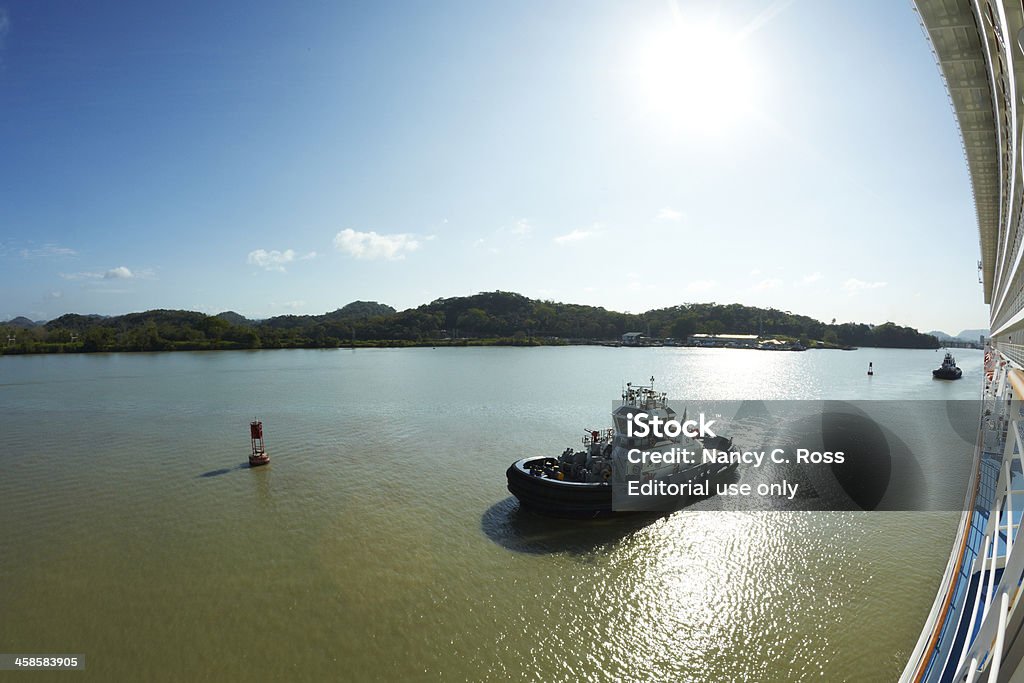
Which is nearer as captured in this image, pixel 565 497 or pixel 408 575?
pixel 408 575

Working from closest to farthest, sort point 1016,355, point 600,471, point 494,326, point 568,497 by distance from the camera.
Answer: point 568,497 → point 600,471 → point 1016,355 → point 494,326

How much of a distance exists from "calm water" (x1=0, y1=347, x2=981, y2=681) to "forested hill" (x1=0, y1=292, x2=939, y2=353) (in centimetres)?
10619

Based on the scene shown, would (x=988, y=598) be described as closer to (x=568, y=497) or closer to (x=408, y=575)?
(x=568, y=497)

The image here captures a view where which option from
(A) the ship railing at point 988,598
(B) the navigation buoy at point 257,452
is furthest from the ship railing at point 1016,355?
(B) the navigation buoy at point 257,452

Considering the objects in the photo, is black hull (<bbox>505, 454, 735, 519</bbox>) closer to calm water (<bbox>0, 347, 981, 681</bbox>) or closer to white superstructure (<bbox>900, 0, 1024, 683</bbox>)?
calm water (<bbox>0, 347, 981, 681</bbox>)

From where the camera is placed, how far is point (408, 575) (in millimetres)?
12070

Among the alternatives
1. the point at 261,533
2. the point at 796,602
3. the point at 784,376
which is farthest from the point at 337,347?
the point at 796,602

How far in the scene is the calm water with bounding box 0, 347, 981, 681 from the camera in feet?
30.3

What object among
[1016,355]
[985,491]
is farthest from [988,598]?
[1016,355]

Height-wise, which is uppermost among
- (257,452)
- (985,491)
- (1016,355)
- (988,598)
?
(1016,355)

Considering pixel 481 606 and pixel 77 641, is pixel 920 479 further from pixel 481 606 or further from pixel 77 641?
pixel 77 641

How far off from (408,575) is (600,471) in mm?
6641

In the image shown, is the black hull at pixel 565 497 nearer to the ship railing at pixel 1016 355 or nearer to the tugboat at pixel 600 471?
the tugboat at pixel 600 471

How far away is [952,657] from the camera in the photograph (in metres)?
5.22
